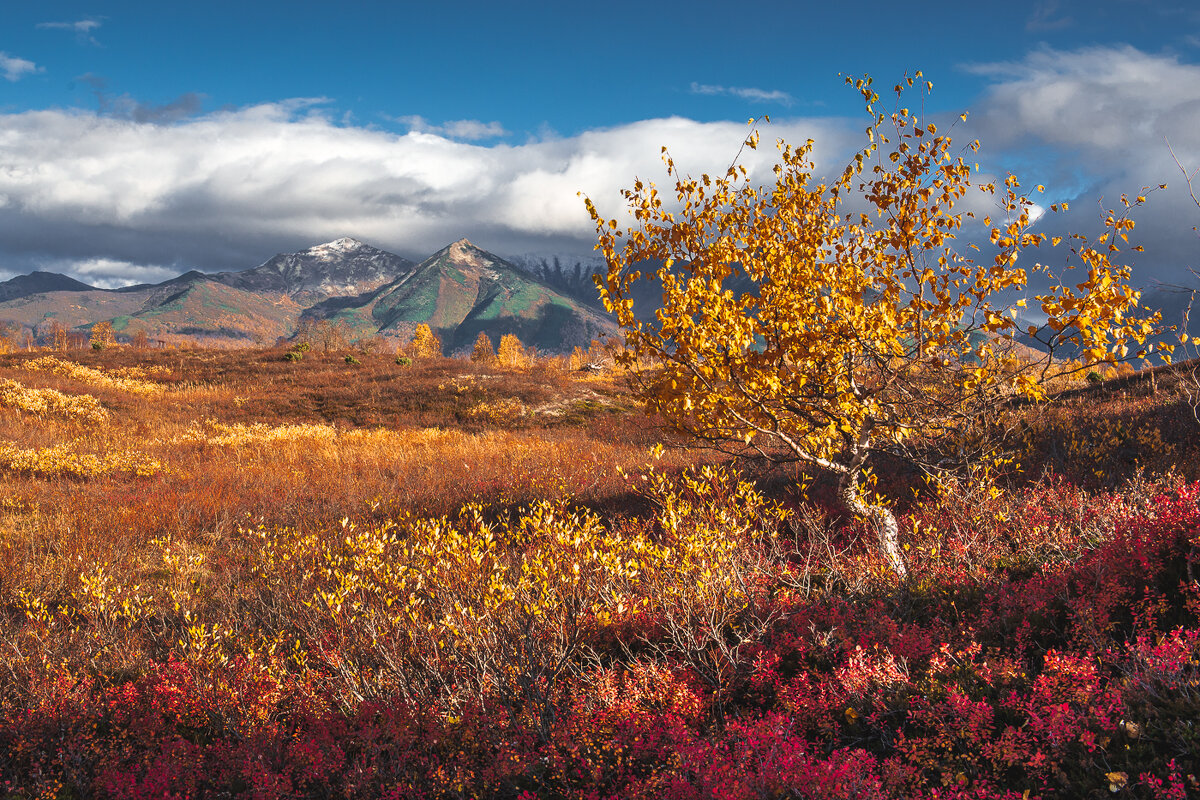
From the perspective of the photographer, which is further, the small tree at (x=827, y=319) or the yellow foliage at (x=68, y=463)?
the yellow foliage at (x=68, y=463)

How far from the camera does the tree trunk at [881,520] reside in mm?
6062

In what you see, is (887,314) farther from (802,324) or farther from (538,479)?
(538,479)

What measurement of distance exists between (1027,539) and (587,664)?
4.66 metres

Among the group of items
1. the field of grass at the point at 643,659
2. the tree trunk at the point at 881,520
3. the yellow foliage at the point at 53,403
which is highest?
the yellow foliage at the point at 53,403

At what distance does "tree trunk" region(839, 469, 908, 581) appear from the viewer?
6.06m

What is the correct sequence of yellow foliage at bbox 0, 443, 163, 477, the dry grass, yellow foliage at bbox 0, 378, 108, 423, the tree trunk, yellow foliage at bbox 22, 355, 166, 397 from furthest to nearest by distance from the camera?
yellow foliage at bbox 22, 355, 166, 397
yellow foliage at bbox 0, 378, 108, 423
yellow foliage at bbox 0, 443, 163, 477
the dry grass
the tree trunk

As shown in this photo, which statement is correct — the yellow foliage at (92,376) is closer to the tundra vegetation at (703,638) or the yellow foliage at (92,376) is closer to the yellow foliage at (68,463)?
the yellow foliage at (68,463)

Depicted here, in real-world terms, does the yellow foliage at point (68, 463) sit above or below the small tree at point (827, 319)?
below

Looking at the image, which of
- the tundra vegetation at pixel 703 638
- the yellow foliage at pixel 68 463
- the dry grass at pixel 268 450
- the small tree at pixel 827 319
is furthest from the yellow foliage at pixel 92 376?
the small tree at pixel 827 319

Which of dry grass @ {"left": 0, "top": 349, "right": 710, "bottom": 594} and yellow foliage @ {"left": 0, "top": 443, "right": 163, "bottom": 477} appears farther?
yellow foliage @ {"left": 0, "top": 443, "right": 163, "bottom": 477}

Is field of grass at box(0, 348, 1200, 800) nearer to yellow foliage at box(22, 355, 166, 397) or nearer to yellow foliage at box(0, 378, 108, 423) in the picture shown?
yellow foliage at box(0, 378, 108, 423)

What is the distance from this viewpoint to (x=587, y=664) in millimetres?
5328

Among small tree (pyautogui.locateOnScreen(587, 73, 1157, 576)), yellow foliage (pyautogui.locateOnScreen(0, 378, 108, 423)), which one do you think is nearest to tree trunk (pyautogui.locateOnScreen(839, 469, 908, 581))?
small tree (pyautogui.locateOnScreen(587, 73, 1157, 576))

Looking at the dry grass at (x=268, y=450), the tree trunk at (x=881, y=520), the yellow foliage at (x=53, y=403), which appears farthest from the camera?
the yellow foliage at (x=53, y=403)
